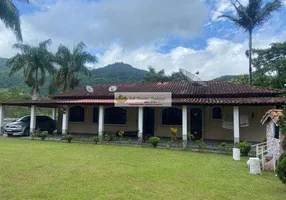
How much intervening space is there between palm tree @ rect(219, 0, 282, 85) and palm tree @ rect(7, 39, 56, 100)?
59.8 feet

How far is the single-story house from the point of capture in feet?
43.4

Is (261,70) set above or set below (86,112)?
above

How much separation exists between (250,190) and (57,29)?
1683 cm

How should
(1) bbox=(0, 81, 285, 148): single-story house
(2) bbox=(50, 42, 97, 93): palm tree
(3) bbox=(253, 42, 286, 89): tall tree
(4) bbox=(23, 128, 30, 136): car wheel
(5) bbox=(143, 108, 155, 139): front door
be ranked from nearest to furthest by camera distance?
(1) bbox=(0, 81, 285, 148): single-story house → (5) bbox=(143, 108, 155, 139): front door → (4) bbox=(23, 128, 30, 136): car wheel → (3) bbox=(253, 42, 286, 89): tall tree → (2) bbox=(50, 42, 97, 93): palm tree

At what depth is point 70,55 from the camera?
2384 cm

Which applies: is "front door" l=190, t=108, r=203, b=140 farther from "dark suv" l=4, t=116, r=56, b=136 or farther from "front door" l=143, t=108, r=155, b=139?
"dark suv" l=4, t=116, r=56, b=136

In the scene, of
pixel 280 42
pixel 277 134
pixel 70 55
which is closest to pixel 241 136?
pixel 277 134

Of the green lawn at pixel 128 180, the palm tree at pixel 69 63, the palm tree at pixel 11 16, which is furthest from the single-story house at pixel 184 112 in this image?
the palm tree at pixel 69 63

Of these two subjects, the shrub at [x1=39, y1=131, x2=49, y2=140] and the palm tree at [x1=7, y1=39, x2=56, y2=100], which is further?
the palm tree at [x1=7, y1=39, x2=56, y2=100]

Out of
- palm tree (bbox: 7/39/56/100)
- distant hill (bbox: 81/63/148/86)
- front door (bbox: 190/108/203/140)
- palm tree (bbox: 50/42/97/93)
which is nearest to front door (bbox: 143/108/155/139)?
front door (bbox: 190/108/203/140)

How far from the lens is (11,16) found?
13.1m

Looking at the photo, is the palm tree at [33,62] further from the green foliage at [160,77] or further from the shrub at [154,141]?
the green foliage at [160,77]

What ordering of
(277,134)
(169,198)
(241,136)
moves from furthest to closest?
1. (241,136)
2. (277,134)
3. (169,198)

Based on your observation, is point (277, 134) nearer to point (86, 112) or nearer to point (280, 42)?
point (86, 112)
